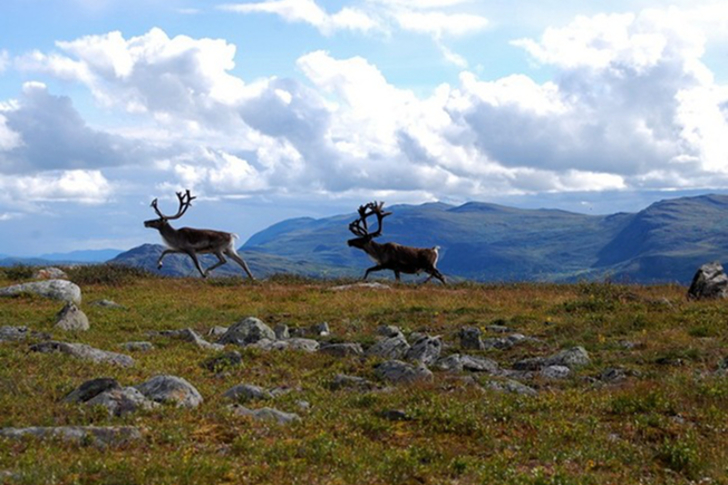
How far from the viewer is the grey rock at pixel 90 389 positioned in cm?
1190

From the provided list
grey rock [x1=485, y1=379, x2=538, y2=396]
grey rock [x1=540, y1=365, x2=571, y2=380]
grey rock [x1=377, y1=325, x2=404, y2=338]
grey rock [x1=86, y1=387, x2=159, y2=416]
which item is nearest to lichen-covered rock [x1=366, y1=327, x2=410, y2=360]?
grey rock [x1=377, y1=325, x2=404, y2=338]

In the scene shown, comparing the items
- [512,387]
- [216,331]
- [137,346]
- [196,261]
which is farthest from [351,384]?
[196,261]

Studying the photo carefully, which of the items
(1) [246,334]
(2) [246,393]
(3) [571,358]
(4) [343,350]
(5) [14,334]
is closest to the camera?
(2) [246,393]

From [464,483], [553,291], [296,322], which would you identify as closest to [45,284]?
[296,322]

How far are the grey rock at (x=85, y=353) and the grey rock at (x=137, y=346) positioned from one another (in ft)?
4.29

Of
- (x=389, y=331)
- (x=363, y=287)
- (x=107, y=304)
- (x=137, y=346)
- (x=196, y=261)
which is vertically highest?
(x=196, y=261)

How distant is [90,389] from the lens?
39.3 ft

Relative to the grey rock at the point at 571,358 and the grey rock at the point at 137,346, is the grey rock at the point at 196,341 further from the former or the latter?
the grey rock at the point at 571,358

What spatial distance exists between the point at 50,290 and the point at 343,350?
15.0 meters

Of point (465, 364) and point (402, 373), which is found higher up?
point (402, 373)

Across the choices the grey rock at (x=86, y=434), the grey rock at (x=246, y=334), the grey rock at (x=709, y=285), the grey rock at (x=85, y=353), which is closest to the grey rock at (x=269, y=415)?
the grey rock at (x=86, y=434)

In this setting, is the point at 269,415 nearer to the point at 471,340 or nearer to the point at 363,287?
the point at 471,340

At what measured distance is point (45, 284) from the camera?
1121 inches

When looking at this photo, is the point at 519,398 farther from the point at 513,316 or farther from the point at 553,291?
the point at 553,291
